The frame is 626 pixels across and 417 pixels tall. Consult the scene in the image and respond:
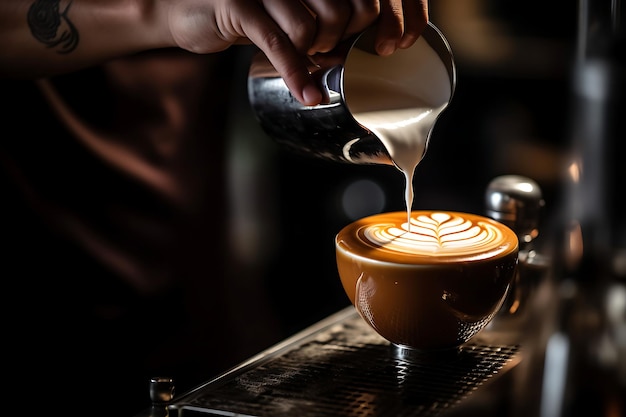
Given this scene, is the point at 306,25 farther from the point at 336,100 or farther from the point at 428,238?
the point at 428,238

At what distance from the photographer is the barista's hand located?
3.86 feet

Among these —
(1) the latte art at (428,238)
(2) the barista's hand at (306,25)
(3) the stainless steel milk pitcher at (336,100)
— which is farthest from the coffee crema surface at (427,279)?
(2) the barista's hand at (306,25)

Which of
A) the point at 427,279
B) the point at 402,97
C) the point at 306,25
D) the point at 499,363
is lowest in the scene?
the point at 499,363

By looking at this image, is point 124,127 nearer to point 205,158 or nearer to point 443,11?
point 205,158

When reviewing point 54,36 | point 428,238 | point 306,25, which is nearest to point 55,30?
point 54,36

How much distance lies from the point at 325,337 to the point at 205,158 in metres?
0.76

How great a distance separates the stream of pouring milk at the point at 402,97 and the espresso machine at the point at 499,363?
9.2 inches

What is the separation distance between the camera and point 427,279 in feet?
3.84

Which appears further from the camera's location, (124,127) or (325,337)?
(124,127)

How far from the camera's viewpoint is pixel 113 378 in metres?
1.70

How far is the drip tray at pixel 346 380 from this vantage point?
1107 millimetres

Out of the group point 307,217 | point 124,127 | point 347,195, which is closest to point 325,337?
point 124,127

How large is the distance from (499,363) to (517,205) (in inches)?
13.0

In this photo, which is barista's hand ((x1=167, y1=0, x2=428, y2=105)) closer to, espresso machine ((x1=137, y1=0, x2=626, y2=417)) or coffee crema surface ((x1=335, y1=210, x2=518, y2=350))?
coffee crema surface ((x1=335, y1=210, x2=518, y2=350))
